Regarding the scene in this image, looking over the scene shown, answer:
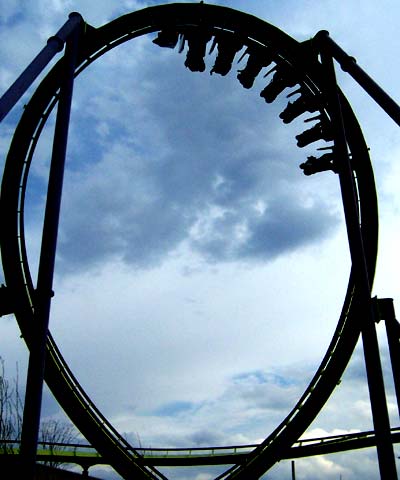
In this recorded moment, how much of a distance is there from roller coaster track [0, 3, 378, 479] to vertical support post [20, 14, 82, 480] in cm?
246

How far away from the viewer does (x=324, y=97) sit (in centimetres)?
1215

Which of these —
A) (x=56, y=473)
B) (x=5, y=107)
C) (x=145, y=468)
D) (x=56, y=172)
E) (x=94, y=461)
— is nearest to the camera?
(x=5, y=107)

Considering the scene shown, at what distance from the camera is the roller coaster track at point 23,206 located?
11172mm

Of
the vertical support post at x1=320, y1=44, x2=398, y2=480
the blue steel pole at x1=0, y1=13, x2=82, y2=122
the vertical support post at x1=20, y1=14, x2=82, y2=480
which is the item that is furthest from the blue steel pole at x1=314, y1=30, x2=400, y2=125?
the vertical support post at x1=20, y1=14, x2=82, y2=480

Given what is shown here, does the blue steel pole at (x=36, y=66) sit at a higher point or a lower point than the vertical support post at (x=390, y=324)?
higher

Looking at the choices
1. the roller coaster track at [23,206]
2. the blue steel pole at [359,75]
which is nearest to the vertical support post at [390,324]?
the roller coaster track at [23,206]

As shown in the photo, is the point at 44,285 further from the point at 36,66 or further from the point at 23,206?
the point at 23,206

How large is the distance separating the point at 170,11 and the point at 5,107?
622cm

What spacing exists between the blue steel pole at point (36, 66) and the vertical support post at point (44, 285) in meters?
0.39

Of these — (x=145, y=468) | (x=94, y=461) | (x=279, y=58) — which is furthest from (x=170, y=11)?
(x=94, y=461)

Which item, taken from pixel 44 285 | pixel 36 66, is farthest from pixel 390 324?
pixel 36 66

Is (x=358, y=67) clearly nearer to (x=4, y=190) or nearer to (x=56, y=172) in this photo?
(x=56, y=172)

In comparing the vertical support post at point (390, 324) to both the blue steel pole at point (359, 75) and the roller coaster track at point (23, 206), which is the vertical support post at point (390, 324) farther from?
the blue steel pole at point (359, 75)

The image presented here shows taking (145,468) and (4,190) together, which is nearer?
(4,190)
